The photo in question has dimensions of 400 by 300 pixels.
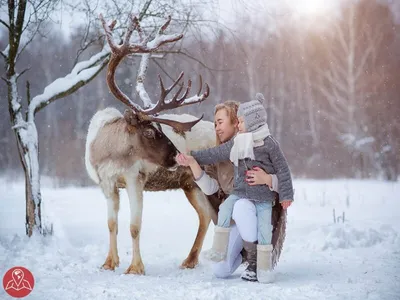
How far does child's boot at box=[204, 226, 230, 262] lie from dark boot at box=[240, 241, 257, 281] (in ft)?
0.49

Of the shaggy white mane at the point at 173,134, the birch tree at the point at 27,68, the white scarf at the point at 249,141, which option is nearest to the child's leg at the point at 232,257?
the white scarf at the point at 249,141

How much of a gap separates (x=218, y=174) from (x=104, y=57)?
1.75 meters

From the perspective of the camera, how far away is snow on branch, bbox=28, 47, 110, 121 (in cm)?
418

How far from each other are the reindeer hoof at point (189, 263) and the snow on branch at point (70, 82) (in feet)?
5.67

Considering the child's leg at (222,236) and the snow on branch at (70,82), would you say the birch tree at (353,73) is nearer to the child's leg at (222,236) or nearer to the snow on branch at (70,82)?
the child's leg at (222,236)

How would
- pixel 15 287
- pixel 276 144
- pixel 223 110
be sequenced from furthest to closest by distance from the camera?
pixel 223 110
pixel 276 144
pixel 15 287

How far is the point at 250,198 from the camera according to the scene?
2.82 m

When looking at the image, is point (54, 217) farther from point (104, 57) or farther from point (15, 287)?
point (15, 287)

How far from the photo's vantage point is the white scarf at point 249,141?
2793 mm

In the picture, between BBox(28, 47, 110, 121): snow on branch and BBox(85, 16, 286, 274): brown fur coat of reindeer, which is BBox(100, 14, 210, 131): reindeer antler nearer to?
BBox(85, 16, 286, 274): brown fur coat of reindeer

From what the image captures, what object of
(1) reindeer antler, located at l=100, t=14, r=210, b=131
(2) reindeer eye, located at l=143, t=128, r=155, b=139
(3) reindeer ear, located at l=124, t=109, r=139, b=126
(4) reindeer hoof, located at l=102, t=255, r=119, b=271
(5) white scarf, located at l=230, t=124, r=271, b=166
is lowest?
(4) reindeer hoof, located at l=102, t=255, r=119, b=271

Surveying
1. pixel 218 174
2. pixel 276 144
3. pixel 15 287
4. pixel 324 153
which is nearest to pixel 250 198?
pixel 276 144

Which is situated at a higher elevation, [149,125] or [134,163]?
[149,125]

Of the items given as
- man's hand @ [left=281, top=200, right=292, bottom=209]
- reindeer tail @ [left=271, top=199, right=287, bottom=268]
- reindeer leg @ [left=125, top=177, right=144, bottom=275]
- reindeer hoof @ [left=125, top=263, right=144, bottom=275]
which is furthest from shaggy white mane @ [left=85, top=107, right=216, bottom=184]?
man's hand @ [left=281, top=200, right=292, bottom=209]
